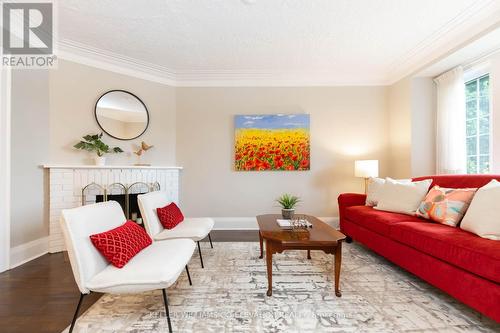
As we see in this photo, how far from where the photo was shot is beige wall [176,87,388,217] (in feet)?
13.3

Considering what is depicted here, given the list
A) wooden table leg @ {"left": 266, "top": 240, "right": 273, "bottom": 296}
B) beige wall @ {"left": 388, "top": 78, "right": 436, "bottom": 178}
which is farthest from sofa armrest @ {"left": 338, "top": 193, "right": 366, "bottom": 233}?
wooden table leg @ {"left": 266, "top": 240, "right": 273, "bottom": 296}

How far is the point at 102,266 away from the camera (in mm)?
1547

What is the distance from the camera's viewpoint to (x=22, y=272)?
2.38 metres

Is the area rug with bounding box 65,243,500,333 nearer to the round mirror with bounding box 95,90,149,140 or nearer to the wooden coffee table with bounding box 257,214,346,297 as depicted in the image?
the wooden coffee table with bounding box 257,214,346,297

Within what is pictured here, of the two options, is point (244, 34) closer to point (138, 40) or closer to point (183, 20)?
point (183, 20)

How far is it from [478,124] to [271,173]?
9.64 ft

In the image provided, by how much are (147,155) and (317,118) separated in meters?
2.96

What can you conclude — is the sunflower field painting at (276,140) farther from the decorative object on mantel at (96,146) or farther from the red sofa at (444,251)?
the decorative object on mantel at (96,146)

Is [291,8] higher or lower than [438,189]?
higher

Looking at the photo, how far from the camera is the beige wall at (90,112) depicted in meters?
3.11

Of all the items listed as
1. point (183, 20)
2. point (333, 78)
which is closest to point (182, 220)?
point (183, 20)

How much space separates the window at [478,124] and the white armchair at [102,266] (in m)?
3.85

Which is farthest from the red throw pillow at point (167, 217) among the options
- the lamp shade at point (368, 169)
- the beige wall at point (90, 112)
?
the lamp shade at point (368, 169)

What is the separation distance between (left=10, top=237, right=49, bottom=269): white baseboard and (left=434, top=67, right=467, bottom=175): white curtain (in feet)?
17.9
